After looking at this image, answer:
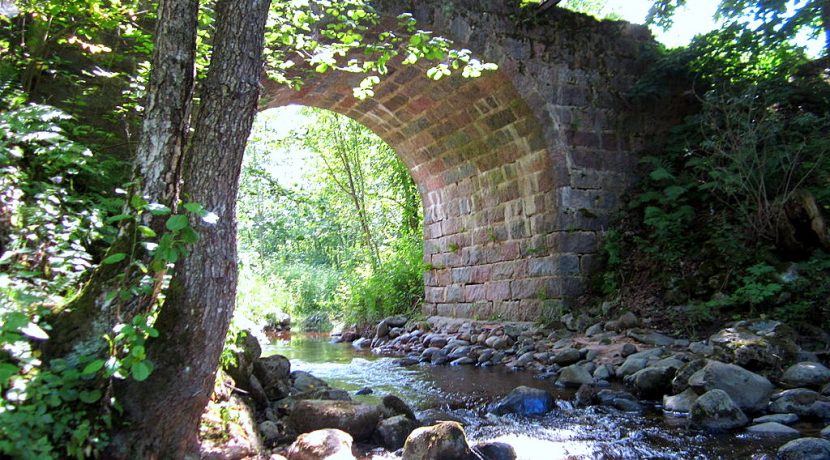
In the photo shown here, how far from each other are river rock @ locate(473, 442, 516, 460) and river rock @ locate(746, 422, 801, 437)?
136cm

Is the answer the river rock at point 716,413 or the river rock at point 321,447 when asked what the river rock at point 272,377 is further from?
the river rock at point 716,413

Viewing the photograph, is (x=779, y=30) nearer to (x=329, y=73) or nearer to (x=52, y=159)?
(x=329, y=73)

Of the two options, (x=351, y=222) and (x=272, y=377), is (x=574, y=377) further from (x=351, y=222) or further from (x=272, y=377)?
(x=351, y=222)

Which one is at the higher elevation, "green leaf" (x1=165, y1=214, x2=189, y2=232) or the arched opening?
the arched opening

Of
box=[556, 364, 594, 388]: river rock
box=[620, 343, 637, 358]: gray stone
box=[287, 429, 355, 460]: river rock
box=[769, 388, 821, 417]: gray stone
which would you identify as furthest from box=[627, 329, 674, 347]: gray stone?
box=[287, 429, 355, 460]: river rock

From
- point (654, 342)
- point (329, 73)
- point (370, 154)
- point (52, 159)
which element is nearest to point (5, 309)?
point (52, 159)

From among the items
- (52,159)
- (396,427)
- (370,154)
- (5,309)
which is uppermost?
(370,154)

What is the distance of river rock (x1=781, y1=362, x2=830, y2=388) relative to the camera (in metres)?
3.76

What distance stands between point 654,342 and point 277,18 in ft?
13.6

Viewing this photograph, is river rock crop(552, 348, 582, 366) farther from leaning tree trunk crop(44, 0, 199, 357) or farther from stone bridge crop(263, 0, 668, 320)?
leaning tree trunk crop(44, 0, 199, 357)

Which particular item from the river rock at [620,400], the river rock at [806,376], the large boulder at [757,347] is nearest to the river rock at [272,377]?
the river rock at [620,400]

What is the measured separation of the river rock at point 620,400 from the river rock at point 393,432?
4.99ft

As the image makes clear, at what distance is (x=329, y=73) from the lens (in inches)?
271

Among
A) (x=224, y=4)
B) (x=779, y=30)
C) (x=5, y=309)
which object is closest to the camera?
(x=5, y=309)
